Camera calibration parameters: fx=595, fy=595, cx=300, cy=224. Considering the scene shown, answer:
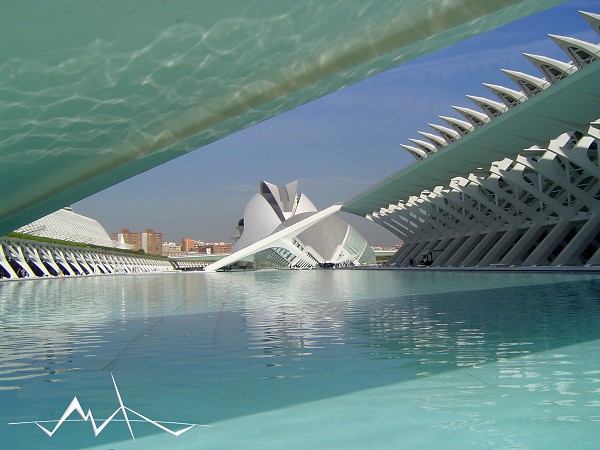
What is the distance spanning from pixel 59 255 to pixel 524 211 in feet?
88.4

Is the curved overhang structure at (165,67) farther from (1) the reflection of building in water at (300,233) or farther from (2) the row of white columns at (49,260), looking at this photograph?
(1) the reflection of building in water at (300,233)

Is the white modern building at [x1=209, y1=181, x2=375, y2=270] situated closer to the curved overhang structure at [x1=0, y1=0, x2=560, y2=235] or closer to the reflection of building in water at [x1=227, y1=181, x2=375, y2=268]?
the reflection of building in water at [x1=227, y1=181, x2=375, y2=268]

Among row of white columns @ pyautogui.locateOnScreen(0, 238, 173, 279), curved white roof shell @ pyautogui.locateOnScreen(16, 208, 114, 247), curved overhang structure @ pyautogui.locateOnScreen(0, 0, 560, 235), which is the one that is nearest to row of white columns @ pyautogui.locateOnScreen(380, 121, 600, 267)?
curved overhang structure @ pyautogui.locateOnScreen(0, 0, 560, 235)

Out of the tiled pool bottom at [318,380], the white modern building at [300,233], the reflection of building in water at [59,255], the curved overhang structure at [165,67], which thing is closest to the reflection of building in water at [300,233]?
the white modern building at [300,233]

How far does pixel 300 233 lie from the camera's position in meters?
59.9

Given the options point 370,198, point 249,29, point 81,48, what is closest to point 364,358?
point 249,29

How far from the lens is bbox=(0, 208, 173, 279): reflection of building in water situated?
30.5 meters

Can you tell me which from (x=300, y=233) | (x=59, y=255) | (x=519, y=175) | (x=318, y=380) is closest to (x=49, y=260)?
(x=59, y=255)

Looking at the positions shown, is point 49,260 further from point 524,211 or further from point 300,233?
point 300,233

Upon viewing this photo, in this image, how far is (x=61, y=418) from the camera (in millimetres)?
3148

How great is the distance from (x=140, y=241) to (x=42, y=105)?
7262 inches

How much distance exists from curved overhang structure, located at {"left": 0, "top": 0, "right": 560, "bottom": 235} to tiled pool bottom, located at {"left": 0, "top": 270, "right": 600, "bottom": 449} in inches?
60.2

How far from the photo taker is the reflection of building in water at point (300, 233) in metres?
61.0

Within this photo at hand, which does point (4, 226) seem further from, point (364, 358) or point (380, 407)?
point (380, 407)
